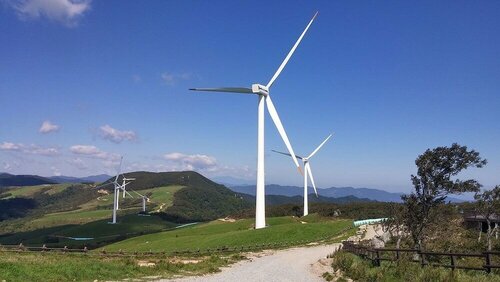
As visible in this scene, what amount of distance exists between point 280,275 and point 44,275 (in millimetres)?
14941

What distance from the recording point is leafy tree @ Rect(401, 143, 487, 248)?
132 ft

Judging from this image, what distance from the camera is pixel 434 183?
4069 cm

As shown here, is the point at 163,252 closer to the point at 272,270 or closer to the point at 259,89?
the point at 272,270

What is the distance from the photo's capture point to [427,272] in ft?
75.2

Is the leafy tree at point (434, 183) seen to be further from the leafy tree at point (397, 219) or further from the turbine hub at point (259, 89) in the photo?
the turbine hub at point (259, 89)

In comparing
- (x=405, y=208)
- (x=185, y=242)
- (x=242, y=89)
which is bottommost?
(x=185, y=242)

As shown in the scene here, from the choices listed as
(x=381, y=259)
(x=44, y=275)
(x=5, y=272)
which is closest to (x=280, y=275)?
(x=381, y=259)

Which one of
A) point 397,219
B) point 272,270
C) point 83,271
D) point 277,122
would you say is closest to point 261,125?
point 277,122

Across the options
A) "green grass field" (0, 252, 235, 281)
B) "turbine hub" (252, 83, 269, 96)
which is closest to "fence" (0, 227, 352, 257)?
"green grass field" (0, 252, 235, 281)

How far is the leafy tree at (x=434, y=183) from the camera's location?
40.1 m

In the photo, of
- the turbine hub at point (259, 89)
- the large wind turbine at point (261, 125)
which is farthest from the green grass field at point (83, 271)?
the turbine hub at point (259, 89)

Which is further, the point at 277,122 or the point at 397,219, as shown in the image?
the point at 277,122

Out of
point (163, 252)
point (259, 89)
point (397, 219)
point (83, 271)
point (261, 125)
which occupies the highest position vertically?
point (259, 89)

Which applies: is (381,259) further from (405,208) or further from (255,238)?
(255,238)
